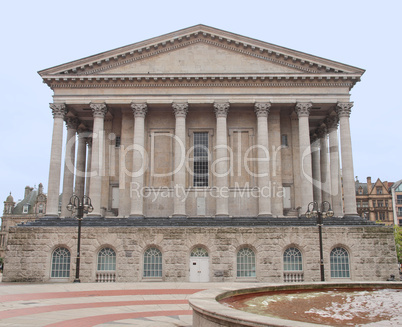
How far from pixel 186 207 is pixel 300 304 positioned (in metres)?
30.1

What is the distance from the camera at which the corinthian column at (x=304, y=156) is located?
38594 mm

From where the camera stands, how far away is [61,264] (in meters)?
31.8

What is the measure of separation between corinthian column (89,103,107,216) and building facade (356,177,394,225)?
6906cm

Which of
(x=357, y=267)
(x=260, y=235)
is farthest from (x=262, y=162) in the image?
(x=357, y=267)

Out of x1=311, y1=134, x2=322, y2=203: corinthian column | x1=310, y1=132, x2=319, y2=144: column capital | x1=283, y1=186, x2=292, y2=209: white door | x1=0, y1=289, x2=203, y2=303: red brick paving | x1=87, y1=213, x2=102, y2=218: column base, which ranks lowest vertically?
x1=0, y1=289, x2=203, y2=303: red brick paving

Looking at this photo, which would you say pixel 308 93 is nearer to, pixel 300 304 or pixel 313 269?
pixel 313 269

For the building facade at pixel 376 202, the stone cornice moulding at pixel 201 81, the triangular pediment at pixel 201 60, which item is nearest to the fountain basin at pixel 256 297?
the stone cornice moulding at pixel 201 81

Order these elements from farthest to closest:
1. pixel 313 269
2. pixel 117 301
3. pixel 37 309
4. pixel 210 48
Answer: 1. pixel 210 48
2. pixel 313 269
3. pixel 117 301
4. pixel 37 309

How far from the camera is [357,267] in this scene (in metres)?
31.0

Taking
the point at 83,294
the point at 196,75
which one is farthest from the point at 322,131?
the point at 83,294

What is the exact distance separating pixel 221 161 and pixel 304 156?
765 cm

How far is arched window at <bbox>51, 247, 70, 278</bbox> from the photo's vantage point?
31.7m

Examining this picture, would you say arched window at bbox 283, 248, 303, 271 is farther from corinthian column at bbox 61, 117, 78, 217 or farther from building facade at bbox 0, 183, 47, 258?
building facade at bbox 0, 183, 47, 258

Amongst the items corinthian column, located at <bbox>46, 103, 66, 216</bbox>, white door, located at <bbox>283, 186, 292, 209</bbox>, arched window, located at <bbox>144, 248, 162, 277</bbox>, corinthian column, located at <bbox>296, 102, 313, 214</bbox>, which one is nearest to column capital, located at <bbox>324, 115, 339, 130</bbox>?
corinthian column, located at <bbox>296, 102, 313, 214</bbox>
